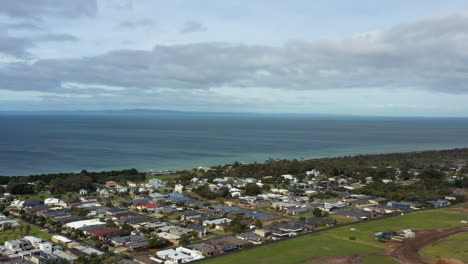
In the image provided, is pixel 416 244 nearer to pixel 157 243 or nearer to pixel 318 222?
pixel 318 222

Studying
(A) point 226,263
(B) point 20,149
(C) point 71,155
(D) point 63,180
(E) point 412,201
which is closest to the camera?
(A) point 226,263

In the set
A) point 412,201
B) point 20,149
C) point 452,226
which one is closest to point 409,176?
point 412,201

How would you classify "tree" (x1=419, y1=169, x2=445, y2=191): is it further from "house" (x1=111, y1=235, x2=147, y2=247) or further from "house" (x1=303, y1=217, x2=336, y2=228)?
"house" (x1=111, y1=235, x2=147, y2=247)

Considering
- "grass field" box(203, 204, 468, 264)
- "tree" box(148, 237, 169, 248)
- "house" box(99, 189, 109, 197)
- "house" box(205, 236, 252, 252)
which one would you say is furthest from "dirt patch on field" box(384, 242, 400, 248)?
"house" box(99, 189, 109, 197)

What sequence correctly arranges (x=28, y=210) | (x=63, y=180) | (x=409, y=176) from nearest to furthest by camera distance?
(x=28, y=210) < (x=63, y=180) < (x=409, y=176)

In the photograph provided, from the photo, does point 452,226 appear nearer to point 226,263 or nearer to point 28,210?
point 226,263
